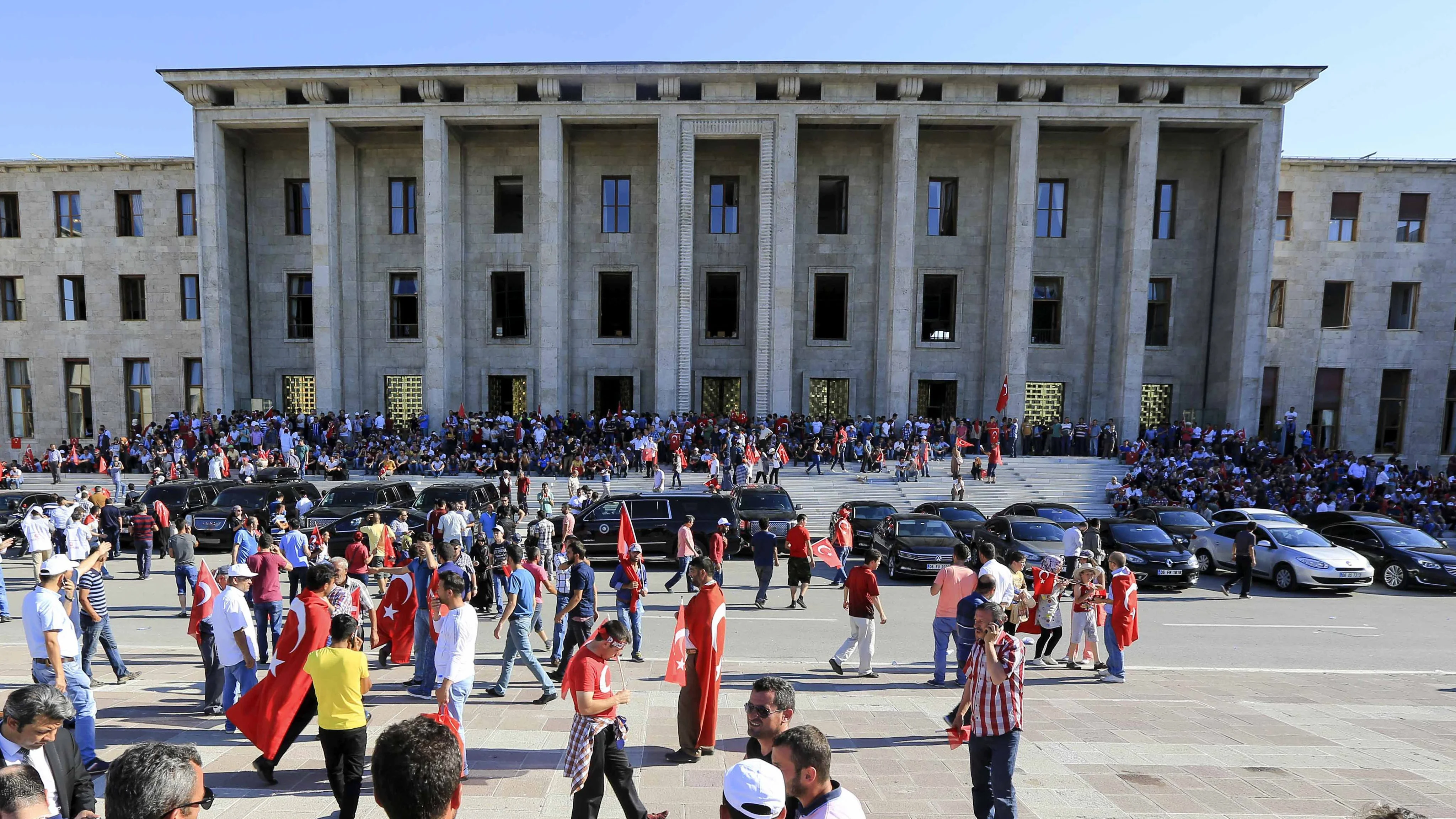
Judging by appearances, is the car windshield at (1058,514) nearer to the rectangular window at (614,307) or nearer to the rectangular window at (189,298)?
A: the rectangular window at (614,307)

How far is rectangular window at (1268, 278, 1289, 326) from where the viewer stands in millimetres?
31266

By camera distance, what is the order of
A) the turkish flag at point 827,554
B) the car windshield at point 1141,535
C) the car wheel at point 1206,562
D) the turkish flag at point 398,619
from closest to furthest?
1. the turkish flag at point 398,619
2. the turkish flag at point 827,554
3. the car windshield at point 1141,535
4. the car wheel at point 1206,562

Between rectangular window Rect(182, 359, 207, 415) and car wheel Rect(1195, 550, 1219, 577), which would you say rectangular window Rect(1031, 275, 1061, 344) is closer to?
car wheel Rect(1195, 550, 1219, 577)

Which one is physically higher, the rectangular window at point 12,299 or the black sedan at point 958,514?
the rectangular window at point 12,299

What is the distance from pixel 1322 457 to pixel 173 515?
36028 millimetres

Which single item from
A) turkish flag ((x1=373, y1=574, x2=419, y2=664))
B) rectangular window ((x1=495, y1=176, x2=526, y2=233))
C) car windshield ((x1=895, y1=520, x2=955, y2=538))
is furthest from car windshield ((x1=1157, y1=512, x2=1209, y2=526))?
rectangular window ((x1=495, y1=176, x2=526, y2=233))

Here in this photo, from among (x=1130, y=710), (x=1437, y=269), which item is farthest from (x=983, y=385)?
(x=1130, y=710)

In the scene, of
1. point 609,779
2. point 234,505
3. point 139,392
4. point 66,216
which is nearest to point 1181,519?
point 609,779

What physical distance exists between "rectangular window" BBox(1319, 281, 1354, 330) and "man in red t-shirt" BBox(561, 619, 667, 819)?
3832cm

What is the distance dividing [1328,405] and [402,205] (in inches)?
1685

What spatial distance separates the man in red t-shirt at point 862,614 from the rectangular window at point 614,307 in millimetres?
24525

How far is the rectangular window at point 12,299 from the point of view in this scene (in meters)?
32.1

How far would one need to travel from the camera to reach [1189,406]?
3153 cm

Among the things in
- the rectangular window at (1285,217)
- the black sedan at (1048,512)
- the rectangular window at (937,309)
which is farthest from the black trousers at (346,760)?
the rectangular window at (1285,217)
